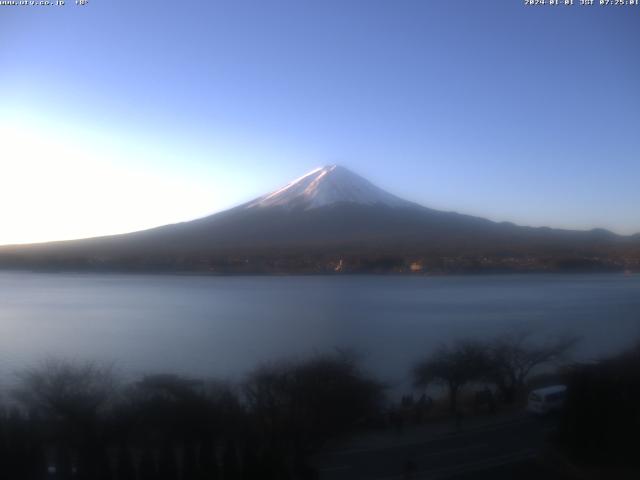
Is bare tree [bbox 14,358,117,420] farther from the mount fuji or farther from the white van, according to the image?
the mount fuji

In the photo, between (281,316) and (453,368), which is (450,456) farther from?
(281,316)

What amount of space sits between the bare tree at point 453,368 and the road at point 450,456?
141cm

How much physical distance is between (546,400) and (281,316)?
4.89 meters

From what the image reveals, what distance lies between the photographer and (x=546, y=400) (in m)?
5.08

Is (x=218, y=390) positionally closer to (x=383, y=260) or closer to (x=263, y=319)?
(x=263, y=319)

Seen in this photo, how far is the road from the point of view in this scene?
3691 mm

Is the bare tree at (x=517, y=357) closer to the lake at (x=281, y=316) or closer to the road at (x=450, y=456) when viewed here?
the lake at (x=281, y=316)

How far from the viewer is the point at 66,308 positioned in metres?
9.70

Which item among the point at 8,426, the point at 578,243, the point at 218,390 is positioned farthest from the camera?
the point at 578,243

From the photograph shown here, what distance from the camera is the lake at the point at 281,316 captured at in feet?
21.8

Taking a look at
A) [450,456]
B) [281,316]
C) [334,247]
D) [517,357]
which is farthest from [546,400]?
[334,247]

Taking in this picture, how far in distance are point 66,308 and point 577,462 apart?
8240mm

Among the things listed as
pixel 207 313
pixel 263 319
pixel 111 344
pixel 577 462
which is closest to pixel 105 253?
pixel 207 313

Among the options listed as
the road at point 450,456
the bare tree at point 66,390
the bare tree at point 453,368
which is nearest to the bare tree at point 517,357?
the bare tree at point 453,368
